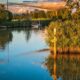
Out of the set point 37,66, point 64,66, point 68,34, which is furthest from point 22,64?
point 68,34

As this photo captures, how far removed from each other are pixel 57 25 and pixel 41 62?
6.45 feet

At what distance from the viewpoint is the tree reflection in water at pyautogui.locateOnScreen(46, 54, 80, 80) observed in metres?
10.0

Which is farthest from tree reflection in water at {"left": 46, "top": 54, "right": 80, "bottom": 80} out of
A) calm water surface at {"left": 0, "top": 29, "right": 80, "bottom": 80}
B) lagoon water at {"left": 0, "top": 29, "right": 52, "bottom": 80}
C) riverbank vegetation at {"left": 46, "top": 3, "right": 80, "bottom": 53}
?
riverbank vegetation at {"left": 46, "top": 3, "right": 80, "bottom": 53}

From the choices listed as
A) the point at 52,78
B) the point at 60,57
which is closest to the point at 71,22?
the point at 60,57

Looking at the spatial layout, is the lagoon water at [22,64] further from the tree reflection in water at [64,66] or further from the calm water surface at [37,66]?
the tree reflection in water at [64,66]

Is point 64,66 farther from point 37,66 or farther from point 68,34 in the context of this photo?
point 68,34

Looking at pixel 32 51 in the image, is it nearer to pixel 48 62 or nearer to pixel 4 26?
pixel 48 62

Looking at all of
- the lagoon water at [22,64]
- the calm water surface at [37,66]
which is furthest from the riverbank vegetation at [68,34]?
the lagoon water at [22,64]

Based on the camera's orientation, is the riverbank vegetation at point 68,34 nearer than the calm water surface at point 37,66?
No

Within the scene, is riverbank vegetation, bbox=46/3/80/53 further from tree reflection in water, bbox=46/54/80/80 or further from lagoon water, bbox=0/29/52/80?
A: lagoon water, bbox=0/29/52/80

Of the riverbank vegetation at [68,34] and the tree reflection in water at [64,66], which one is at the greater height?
the riverbank vegetation at [68,34]

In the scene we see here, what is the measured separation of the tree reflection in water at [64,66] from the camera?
33.0 ft

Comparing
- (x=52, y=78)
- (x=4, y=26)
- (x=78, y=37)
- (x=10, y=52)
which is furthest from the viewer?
(x=4, y=26)

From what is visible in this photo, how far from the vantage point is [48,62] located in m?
12.0
